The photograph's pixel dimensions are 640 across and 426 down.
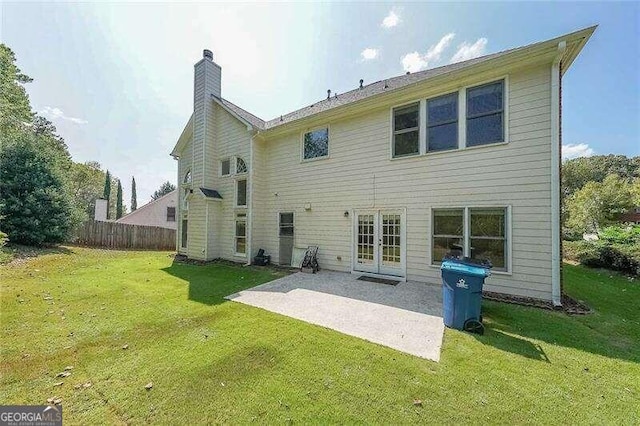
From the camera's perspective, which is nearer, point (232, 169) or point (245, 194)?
point (245, 194)

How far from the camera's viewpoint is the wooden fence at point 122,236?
15.1m

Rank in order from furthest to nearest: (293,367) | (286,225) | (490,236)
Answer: (286,225)
(490,236)
(293,367)

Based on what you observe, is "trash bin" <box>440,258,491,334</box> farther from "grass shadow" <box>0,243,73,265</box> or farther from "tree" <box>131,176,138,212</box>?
"tree" <box>131,176,138,212</box>

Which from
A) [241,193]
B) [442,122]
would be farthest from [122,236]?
[442,122]

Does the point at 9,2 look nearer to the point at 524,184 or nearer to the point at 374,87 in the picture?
the point at 374,87

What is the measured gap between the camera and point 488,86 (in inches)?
259

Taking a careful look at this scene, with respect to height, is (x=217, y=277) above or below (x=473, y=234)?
below

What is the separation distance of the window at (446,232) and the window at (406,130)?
2.00 metres

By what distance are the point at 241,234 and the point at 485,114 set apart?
9.49m

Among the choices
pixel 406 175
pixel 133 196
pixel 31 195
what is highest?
pixel 133 196

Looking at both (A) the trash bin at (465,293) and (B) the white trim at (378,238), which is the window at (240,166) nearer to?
(B) the white trim at (378,238)

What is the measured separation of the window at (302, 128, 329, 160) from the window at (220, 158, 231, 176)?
3.91 meters

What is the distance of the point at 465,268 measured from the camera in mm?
4414

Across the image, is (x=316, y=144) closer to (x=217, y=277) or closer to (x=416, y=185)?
(x=416, y=185)
